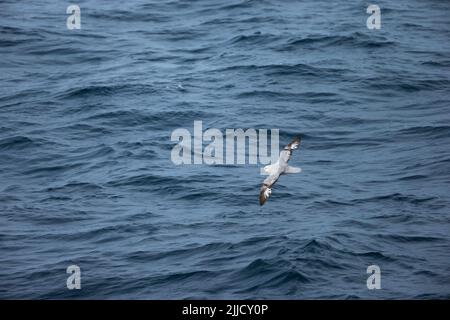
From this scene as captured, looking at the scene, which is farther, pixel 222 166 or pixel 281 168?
pixel 222 166

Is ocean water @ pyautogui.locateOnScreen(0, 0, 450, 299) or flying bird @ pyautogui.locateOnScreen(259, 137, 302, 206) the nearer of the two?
flying bird @ pyautogui.locateOnScreen(259, 137, 302, 206)

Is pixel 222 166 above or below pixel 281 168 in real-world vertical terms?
above

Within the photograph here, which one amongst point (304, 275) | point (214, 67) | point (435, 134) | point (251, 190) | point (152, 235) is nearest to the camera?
point (304, 275)

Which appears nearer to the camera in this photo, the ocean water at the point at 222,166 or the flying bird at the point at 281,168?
the flying bird at the point at 281,168

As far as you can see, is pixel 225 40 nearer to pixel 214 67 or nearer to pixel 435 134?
pixel 214 67
